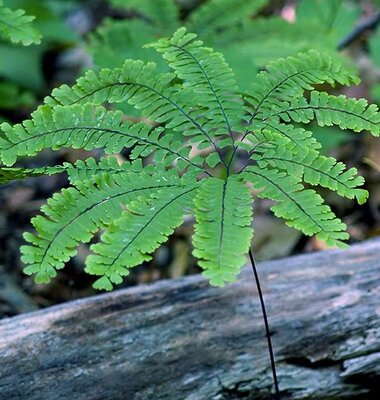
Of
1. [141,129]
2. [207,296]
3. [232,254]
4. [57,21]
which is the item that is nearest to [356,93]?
[57,21]

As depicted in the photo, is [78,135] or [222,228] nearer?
[222,228]

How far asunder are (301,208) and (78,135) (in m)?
0.67

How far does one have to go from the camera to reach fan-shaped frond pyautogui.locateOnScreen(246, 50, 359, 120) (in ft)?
6.42

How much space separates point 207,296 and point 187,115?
76 cm

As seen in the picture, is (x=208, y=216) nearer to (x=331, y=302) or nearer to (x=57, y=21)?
(x=331, y=302)

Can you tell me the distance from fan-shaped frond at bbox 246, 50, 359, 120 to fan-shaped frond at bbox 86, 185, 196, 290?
406 mm

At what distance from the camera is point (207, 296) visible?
7.86 ft

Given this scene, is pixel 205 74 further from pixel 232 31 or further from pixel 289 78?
pixel 232 31

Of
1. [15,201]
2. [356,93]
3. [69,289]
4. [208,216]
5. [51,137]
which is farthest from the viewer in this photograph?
[356,93]

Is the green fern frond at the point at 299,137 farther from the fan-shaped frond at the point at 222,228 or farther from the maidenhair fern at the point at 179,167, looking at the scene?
the fan-shaped frond at the point at 222,228

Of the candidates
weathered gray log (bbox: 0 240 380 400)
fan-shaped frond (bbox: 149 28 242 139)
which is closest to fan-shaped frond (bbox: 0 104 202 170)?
fan-shaped frond (bbox: 149 28 242 139)

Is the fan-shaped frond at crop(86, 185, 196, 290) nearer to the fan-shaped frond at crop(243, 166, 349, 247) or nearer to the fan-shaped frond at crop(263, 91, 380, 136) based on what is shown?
the fan-shaped frond at crop(243, 166, 349, 247)

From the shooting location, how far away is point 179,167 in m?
1.89

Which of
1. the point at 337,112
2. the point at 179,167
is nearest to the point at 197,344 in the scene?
the point at 179,167
